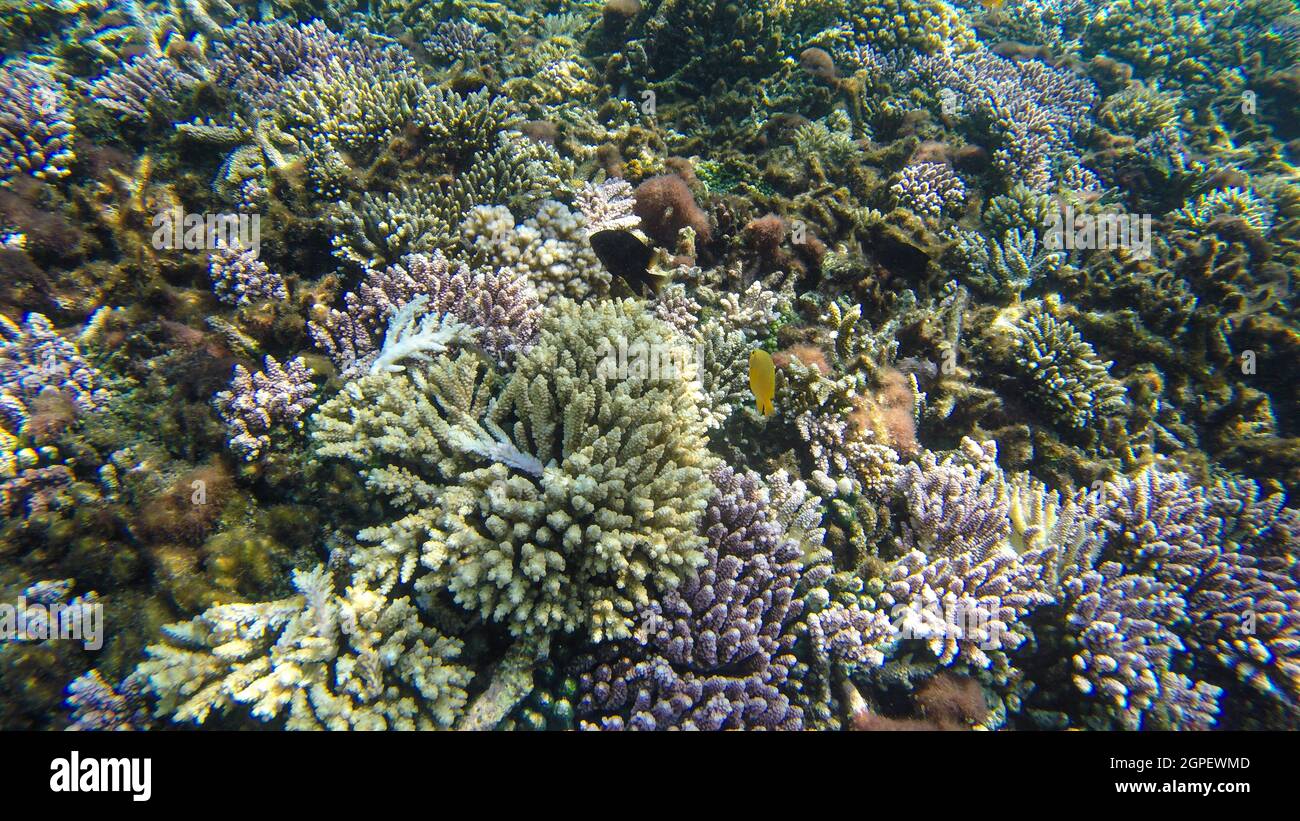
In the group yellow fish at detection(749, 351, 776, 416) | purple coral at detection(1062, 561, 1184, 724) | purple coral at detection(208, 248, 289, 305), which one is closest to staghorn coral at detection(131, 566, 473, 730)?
yellow fish at detection(749, 351, 776, 416)

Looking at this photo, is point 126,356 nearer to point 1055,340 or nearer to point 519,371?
point 519,371

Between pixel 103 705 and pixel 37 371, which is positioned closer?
pixel 103 705

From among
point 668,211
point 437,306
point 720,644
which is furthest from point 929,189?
point 720,644

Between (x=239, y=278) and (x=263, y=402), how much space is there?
1.29 meters

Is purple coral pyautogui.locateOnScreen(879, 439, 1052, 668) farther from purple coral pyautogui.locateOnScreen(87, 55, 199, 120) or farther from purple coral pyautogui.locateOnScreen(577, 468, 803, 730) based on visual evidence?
purple coral pyautogui.locateOnScreen(87, 55, 199, 120)

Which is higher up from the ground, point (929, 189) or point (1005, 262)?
point (929, 189)

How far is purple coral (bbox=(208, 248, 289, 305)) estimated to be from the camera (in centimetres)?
396

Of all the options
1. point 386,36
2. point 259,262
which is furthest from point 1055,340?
point 386,36

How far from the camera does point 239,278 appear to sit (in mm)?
3969

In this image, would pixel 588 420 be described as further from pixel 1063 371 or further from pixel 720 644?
pixel 1063 371

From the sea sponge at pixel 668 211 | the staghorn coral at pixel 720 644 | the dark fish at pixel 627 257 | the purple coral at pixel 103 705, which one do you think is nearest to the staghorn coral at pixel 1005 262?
the sea sponge at pixel 668 211

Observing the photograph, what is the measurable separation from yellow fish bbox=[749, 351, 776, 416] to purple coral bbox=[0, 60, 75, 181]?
6453 mm

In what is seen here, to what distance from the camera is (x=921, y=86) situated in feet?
29.4
